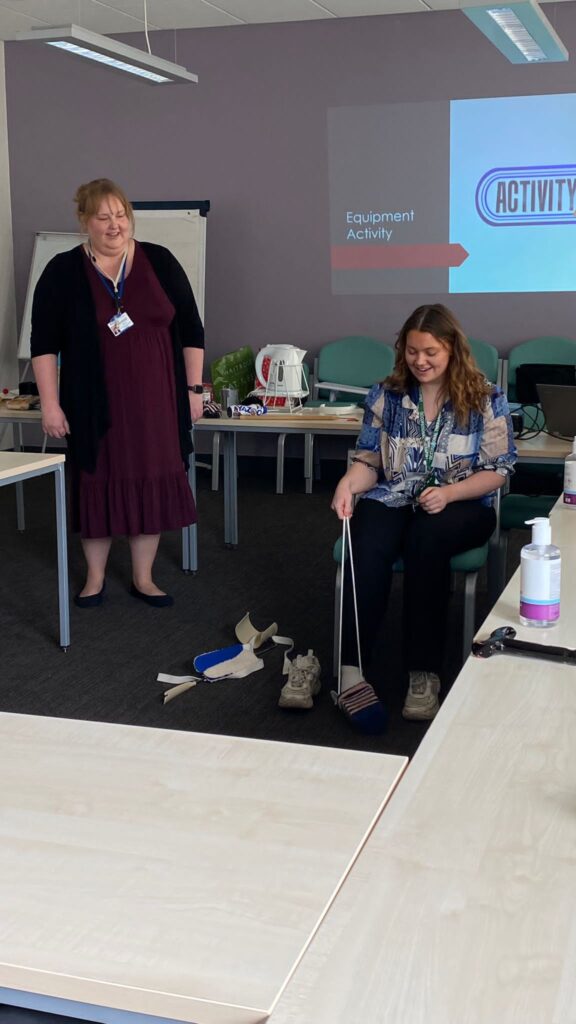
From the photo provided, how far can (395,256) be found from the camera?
6496 mm

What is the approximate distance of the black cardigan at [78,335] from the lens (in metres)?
3.72

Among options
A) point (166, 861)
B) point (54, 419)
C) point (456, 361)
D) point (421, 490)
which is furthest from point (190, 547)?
point (166, 861)

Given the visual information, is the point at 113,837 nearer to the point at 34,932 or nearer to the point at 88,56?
the point at 34,932

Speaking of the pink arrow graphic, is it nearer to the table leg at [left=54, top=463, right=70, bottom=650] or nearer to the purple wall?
the purple wall

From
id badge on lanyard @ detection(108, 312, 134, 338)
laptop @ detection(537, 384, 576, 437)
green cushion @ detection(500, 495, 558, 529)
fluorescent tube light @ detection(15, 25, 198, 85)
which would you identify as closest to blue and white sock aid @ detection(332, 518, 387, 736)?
green cushion @ detection(500, 495, 558, 529)

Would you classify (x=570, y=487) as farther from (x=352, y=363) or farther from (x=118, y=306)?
(x=352, y=363)

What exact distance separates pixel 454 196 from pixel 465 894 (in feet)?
19.3

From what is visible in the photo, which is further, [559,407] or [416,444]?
[559,407]

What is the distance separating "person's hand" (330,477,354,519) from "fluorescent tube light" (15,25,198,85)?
7.18ft

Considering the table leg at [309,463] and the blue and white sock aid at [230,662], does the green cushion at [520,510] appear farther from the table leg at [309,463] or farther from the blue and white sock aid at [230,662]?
the table leg at [309,463]

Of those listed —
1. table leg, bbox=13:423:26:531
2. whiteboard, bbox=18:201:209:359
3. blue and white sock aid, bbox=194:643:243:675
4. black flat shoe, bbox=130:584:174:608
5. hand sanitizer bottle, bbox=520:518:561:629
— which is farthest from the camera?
whiteboard, bbox=18:201:209:359

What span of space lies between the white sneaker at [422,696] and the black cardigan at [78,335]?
1458 mm

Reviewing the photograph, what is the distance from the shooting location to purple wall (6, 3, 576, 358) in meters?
6.27

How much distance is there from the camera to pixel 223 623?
3.98 m
